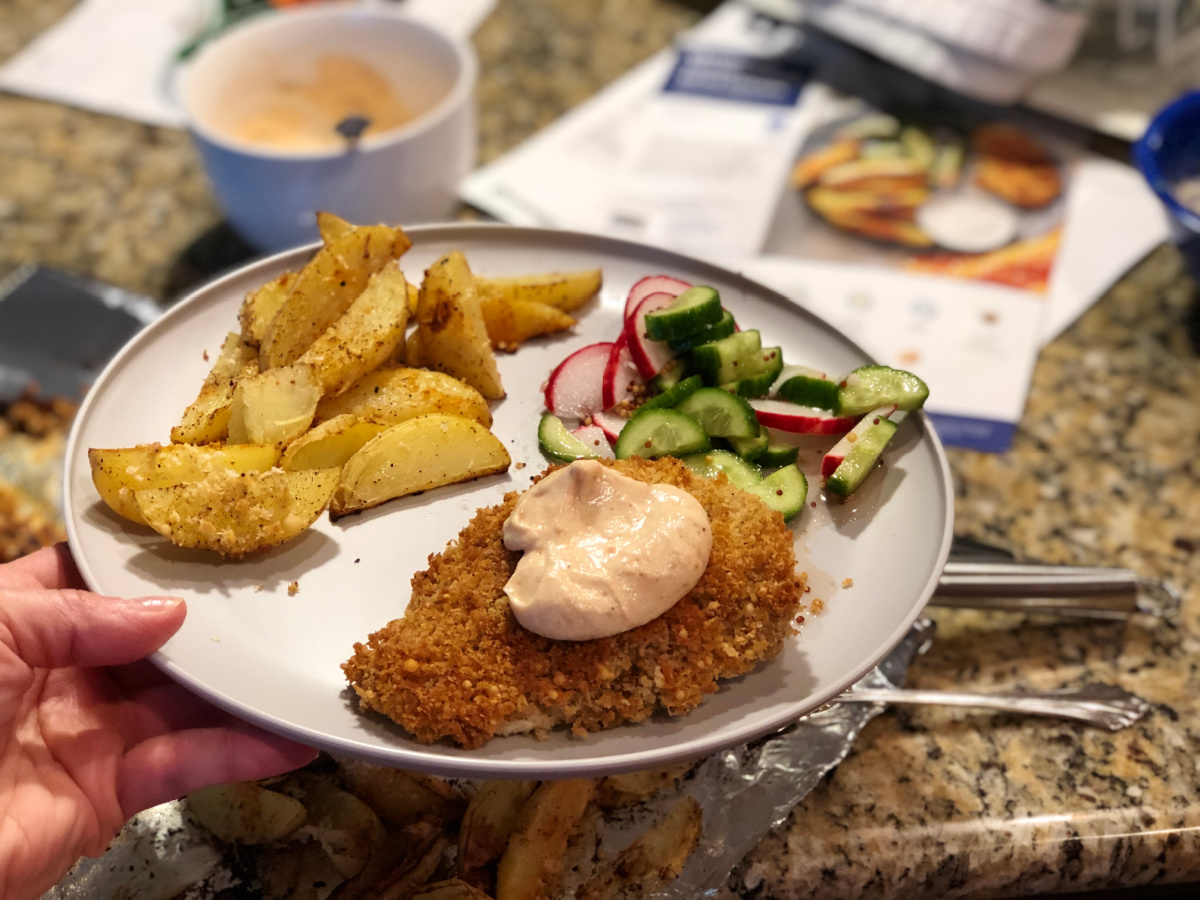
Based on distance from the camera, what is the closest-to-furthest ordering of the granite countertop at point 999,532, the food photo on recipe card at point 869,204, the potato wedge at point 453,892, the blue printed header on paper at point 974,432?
1. the potato wedge at point 453,892
2. the granite countertop at point 999,532
3. the blue printed header on paper at point 974,432
4. the food photo on recipe card at point 869,204

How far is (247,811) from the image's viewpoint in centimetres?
128

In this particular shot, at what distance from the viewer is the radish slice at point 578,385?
4.90ft

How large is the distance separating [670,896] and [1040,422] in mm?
1402

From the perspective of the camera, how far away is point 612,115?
9.46ft

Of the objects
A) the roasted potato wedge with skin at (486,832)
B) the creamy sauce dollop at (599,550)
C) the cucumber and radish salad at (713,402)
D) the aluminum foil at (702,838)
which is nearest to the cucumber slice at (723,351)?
the cucumber and radish salad at (713,402)

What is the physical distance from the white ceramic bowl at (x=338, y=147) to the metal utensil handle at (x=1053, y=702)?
151cm

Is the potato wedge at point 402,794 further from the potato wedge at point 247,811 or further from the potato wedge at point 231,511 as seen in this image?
the potato wedge at point 231,511

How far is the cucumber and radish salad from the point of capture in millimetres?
1377

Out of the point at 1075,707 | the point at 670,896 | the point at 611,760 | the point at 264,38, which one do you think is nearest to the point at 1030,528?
the point at 1075,707

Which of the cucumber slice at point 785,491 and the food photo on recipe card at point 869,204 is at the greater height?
the cucumber slice at point 785,491

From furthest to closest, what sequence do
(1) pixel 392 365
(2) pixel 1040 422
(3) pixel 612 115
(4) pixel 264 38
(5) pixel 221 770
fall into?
(3) pixel 612 115
(4) pixel 264 38
(2) pixel 1040 422
(1) pixel 392 365
(5) pixel 221 770

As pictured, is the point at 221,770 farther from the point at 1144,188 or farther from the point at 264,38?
the point at 1144,188

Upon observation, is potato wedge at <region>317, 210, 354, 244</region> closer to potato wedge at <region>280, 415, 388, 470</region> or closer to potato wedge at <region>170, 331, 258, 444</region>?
potato wedge at <region>170, 331, 258, 444</region>

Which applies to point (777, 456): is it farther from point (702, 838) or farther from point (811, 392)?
point (702, 838)
